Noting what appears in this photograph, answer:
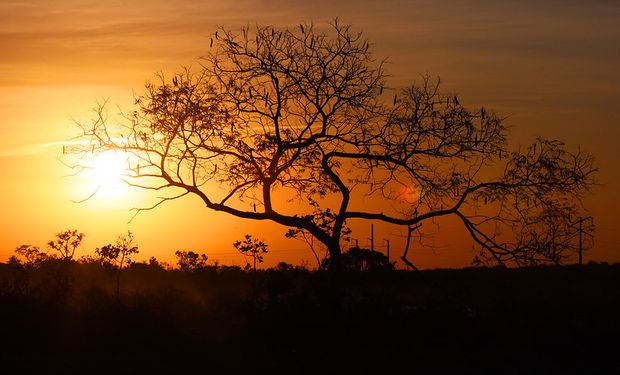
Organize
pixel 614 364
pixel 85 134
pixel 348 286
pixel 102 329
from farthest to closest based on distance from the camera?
pixel 348 286
pixel 85 134
pixel 102 329
pixel 614 364

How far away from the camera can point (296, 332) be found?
747 inches

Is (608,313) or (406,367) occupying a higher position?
(608,313)

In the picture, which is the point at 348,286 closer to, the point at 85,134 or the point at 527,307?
the point at 527,307

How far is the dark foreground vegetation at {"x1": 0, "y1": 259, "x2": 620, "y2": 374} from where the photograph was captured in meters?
17.3

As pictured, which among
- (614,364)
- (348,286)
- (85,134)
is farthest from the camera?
(348,286)

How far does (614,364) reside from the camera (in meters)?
17.8

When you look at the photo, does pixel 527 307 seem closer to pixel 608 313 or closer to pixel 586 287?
pixel 608 313

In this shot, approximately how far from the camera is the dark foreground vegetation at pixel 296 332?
682 inches

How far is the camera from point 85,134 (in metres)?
22.0

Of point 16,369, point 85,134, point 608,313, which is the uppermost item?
point 85,134

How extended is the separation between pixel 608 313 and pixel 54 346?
1289 centimetres

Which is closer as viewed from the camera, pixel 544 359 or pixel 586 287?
pixel 544 359

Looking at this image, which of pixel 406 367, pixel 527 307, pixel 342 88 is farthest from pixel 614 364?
pixel 342 88

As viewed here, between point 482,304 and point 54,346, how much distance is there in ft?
35.5
